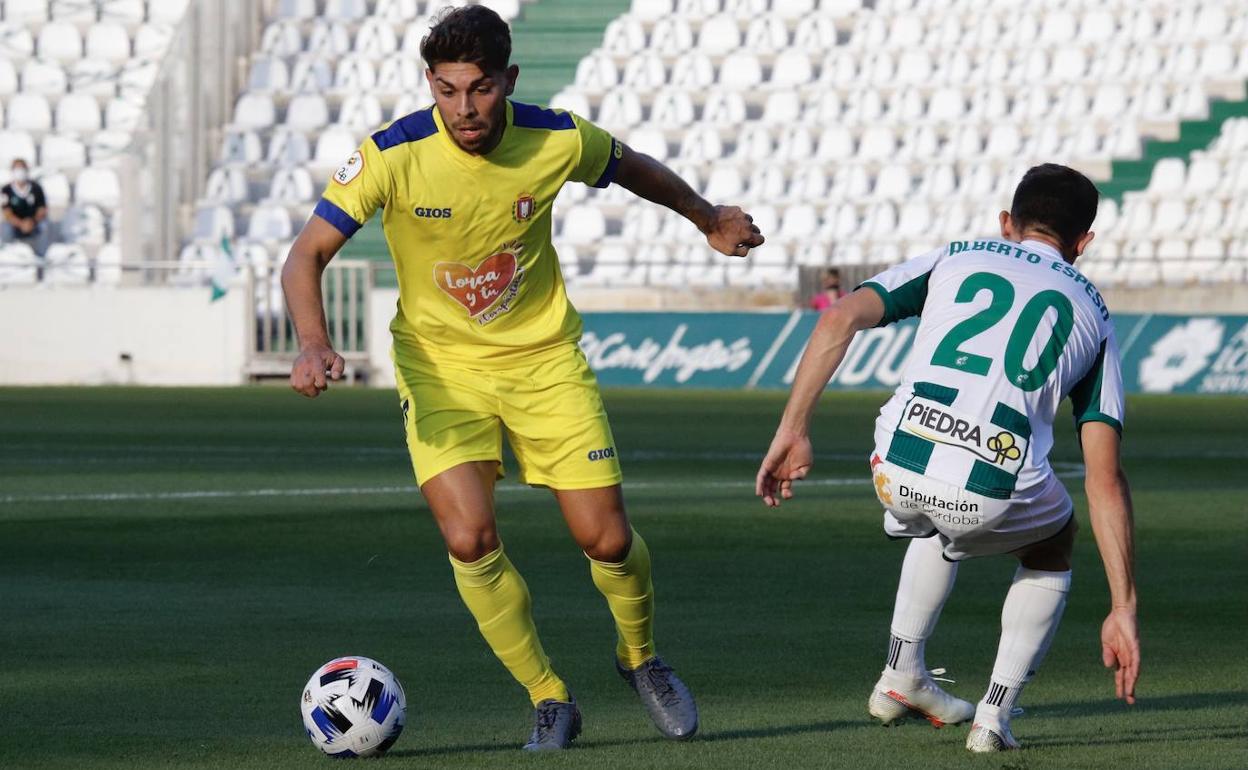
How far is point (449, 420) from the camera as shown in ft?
17.8

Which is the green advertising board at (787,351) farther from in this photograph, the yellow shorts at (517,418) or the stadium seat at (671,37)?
the yellow shorts at (517,418)

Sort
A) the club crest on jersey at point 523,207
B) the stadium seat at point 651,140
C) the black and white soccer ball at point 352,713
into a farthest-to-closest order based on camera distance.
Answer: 1. the stadium seat at point 651,140
2. the club crest on jersey at point 523,207
3. the black and white soccer ball at point 352,713

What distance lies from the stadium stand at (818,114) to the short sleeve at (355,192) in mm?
22829

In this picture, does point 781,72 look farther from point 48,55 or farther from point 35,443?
point 35,443

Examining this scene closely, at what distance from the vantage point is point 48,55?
33.2 meters

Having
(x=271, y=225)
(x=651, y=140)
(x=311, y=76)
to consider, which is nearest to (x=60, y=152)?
(x=271, y=225)

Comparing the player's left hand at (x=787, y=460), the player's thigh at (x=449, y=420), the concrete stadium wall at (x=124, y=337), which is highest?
the player's left hand at (x=787, y=460)

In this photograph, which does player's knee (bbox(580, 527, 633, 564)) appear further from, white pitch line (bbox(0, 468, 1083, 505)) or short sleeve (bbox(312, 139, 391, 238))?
white pitch line (bbox(0, 468, 1083, 505))

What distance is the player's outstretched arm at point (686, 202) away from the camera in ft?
18.7

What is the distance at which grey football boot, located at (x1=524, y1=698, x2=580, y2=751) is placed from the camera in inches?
201

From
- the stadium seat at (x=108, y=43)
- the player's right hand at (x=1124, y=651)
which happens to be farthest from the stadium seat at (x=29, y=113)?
the player's right hand at (x=1124, y=651)

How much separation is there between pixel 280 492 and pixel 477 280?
7.21m

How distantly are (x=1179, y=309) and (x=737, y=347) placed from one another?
17.9 feet

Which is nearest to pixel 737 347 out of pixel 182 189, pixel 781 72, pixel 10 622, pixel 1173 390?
pixel 1173 390
